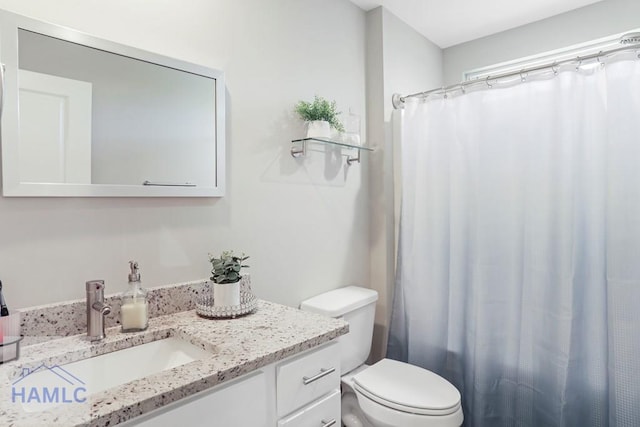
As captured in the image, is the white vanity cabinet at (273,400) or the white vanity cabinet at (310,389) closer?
the white vanity cabinet at (273,400)

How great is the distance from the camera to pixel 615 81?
1.56 metres

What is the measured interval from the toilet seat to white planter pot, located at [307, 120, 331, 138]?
1.15 m

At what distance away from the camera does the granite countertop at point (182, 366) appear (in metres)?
0.73

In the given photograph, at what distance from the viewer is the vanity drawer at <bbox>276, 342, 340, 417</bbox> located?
1069 mm

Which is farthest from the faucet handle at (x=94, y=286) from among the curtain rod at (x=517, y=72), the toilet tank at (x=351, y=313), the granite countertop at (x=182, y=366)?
the curtain rod at (x=517, y=72)

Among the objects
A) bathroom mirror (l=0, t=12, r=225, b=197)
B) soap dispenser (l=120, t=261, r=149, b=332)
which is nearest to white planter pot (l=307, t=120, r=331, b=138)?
bathroom mirror (l=0, t=12, r=225, b=197)

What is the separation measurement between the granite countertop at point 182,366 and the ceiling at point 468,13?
6.15 ft

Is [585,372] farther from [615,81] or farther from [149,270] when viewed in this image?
[149,270]

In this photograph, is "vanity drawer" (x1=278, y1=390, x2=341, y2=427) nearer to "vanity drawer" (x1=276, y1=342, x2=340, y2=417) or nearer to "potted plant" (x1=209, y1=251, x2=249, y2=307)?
"vanity drawer" (x1=276, y1=342, x2=340, y2=417)

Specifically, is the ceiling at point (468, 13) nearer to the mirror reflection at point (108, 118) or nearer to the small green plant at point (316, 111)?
the small green plant at point (316, 111)

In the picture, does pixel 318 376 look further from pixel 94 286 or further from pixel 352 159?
pixel 352 159

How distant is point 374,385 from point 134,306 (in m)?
1.08

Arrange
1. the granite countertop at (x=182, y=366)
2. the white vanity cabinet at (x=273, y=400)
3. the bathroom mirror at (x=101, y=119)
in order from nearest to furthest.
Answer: the granite countertop at (x=182, y=366) → the white vanity cabinet at (x=273, y=400) → the bathroom mirror at (x=101, y=119)

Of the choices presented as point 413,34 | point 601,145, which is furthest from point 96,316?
point 413,34
